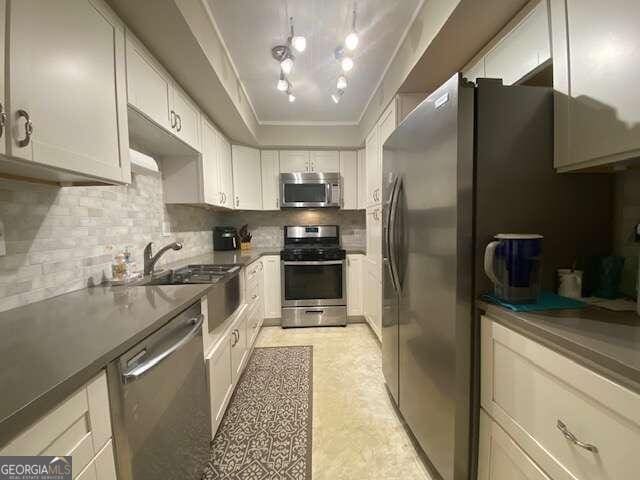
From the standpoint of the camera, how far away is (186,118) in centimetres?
183

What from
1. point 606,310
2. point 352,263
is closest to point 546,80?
point 606,310

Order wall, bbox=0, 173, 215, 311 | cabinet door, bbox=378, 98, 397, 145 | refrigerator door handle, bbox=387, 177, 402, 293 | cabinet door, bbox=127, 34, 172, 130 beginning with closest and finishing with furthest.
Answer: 1. wall, bbox=0, 173, 215, 311
2. cabinet door, bbox=127, 34, 172, 130
3. refrigerator door handle, bbox=387, 177, 402, 293
4. cabinet door, bbox=378, 98, 397, 145

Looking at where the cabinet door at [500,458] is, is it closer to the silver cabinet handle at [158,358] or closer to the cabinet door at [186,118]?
the silver cabinet handle at [158,358]

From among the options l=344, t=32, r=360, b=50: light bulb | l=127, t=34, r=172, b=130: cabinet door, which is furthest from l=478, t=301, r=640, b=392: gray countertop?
l=127, t=34, r=172, b=130: cabinet door

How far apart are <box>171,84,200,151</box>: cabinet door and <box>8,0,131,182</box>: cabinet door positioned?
0.50m

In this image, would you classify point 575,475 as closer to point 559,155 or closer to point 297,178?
point 559,155

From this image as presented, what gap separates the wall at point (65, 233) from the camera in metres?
1.03

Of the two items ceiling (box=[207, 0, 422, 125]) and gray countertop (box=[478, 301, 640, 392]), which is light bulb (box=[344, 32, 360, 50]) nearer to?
ceiling (box=[207, 0, 422, 125])

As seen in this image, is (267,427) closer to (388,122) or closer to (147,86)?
(147,86)

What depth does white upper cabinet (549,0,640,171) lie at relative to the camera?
787mm

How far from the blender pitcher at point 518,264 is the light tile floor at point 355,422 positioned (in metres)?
1.02

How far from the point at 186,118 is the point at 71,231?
3.35 feet

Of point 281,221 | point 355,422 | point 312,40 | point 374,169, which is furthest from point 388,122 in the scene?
point 355,422

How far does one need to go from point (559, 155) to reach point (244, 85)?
7.64 feet
